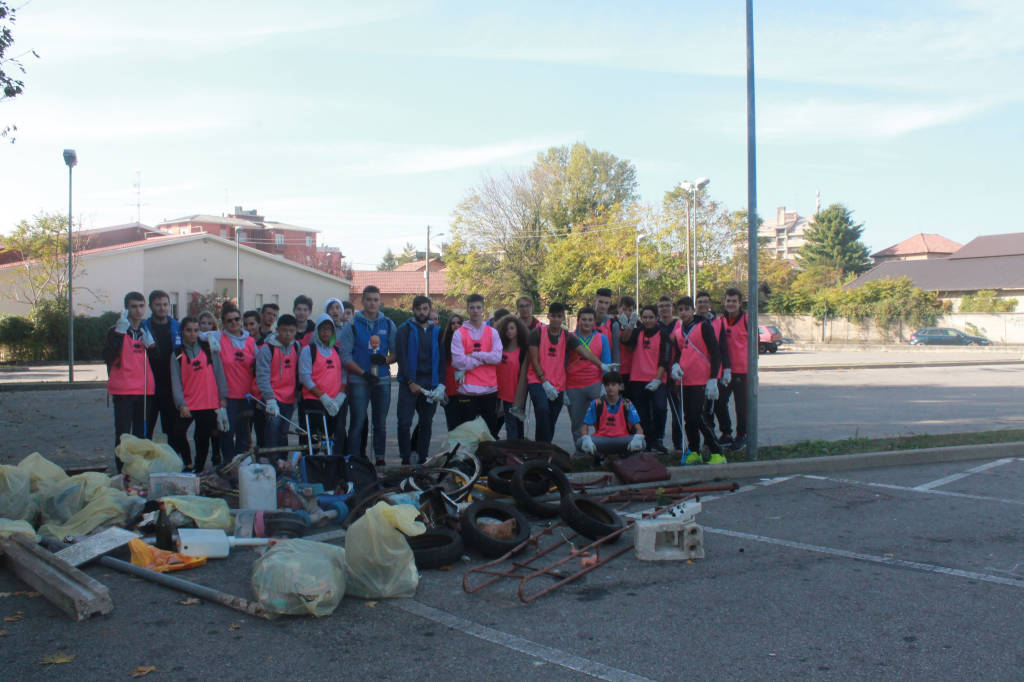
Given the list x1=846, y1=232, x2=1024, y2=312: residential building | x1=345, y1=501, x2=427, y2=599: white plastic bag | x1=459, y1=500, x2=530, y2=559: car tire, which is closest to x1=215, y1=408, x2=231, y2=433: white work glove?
x1=459, y1=500, x2=530, y2=559: car tire

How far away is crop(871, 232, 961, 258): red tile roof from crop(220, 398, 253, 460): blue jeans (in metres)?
117

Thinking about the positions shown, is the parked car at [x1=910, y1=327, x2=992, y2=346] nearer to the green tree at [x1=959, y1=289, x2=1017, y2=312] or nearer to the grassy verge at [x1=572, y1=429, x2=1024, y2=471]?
the green tree at [x1=959, y1=289, x2=1017, y2=312]

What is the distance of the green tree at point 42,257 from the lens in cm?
3831

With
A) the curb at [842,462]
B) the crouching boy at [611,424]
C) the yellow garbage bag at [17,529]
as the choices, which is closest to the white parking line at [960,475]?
the curb at [842,462]

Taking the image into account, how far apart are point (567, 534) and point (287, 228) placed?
3646 inches

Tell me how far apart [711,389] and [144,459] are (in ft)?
20.2

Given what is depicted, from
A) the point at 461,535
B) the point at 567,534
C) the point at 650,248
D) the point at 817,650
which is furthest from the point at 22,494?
the point at 650,248

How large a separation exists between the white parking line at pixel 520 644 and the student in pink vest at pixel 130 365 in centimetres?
501

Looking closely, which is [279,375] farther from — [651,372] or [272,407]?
[651,372]

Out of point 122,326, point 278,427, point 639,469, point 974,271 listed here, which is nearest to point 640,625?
point 639,469

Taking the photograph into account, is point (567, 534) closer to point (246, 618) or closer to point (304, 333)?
point (246, 618)

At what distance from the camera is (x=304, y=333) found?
9.41 metres

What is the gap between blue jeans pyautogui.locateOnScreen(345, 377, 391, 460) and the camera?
29.8ft

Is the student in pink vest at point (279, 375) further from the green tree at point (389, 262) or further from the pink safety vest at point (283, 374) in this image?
the green tree at point (389, 262)
